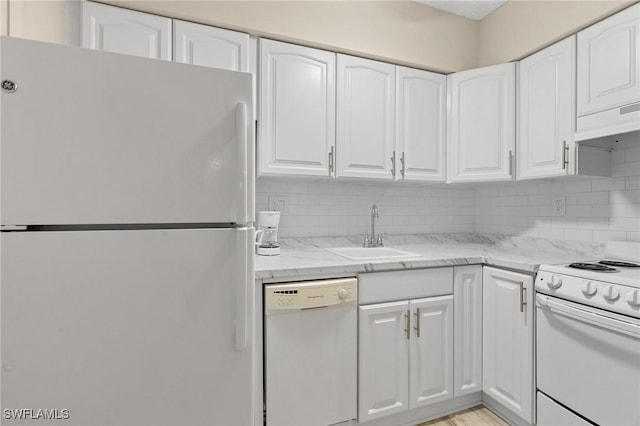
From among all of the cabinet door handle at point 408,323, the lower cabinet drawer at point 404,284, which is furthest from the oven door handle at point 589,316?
the cabinet door handle at point 408,323

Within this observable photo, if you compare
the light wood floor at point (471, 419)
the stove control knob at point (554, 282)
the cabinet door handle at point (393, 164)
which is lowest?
the light wood floor at point (471, 419)

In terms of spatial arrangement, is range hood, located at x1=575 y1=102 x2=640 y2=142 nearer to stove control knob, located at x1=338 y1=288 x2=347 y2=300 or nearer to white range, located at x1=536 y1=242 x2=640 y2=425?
white range, located at x1=536 y1=242 x2=640 y2=425

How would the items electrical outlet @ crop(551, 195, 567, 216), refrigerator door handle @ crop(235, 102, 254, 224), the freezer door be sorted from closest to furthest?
the freezer door, refrigerator door handle @ crop(235, 102, 254, 224), electrical outlet @ crop(551, 195, 567, 216)

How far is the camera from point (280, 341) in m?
1.46

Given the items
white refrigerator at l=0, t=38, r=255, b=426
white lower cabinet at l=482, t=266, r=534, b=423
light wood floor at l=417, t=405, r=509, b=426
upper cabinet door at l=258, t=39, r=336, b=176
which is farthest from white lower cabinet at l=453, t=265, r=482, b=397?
white refrigerator at l=0, t=38, r=255, b=426

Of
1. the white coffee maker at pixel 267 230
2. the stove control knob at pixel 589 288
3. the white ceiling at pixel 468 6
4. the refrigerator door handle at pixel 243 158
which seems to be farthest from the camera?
the white ceiling at pixel 468 6

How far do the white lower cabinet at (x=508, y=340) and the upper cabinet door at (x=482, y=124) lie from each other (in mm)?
715

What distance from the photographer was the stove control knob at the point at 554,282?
1.48 metres

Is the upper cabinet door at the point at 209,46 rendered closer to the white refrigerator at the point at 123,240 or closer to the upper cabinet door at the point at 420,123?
the white refrigerator at the point at 123,240

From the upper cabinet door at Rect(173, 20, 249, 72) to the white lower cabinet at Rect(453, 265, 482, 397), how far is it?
68.1 inches

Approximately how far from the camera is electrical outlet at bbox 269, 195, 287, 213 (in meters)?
2.17

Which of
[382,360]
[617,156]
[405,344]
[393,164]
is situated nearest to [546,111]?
[617,156]

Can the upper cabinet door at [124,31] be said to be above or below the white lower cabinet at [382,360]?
above

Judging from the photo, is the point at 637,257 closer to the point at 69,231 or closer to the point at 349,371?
the point at 349,371
